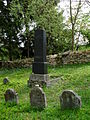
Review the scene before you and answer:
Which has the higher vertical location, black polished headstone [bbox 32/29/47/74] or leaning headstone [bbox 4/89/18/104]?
black polished headstone [bbox 32/29/47/74]

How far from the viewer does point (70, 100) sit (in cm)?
664

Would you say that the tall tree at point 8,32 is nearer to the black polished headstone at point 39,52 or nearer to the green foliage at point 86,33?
the green foliage at point 86,33

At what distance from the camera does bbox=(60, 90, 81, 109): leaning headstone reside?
21.6ft

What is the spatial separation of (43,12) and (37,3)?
104 centimetres

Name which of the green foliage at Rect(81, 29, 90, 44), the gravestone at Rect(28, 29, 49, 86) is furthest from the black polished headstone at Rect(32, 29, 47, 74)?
the green foliage at Rect(81, 29, 90, 44)

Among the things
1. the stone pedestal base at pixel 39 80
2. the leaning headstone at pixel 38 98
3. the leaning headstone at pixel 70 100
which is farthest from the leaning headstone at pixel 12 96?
the stone pedestal base at pixel 39 80

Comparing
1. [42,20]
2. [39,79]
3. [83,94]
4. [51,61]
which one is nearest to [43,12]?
[42,20]

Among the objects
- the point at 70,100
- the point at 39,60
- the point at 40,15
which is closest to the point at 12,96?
the point at 70,100

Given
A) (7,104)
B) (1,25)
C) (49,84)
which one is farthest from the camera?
(1,25)

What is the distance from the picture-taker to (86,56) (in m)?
18.9

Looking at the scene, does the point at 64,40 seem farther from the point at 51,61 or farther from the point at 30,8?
the point at 51,61

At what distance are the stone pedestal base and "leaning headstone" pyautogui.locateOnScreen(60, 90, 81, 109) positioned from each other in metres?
4.43

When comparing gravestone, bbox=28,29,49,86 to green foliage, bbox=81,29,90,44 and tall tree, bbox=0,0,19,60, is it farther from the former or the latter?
green foliage, bbox=81,29,90,44

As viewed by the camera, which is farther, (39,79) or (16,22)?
(16,22)
